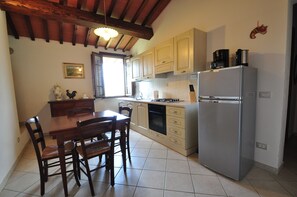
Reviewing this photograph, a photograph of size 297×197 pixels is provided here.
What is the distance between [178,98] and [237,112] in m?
1.76

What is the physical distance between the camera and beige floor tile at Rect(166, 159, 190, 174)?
7.03 feet

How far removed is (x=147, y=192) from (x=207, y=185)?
0.77m

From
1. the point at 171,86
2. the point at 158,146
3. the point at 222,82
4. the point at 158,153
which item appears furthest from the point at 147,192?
the point at 171,86

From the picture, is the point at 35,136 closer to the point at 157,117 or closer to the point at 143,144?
the point at 143,144

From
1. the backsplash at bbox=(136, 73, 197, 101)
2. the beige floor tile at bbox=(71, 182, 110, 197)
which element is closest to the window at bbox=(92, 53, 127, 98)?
the backsplash at bbox=(136, 73, 197, 101)

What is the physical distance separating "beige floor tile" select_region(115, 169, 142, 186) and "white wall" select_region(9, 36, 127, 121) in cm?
313

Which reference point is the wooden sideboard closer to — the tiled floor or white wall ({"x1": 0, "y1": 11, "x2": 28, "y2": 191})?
white wall ({"x1": 0, "y1": 11, "x2": 28, "y2": 191})

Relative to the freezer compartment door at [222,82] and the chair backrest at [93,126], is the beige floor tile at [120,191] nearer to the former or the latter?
the chair backrest at [93,126]

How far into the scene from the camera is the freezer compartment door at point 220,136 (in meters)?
1.80

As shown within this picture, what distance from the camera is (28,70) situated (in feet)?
12.1

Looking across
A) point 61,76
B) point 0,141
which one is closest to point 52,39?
point 61,76

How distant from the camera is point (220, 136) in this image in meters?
1.94

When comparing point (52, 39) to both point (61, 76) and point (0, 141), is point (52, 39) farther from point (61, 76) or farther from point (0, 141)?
point (0, 141)

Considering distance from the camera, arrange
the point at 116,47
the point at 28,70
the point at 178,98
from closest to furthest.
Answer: the point at 178,98, the point at 28,70, the point at 116,47
